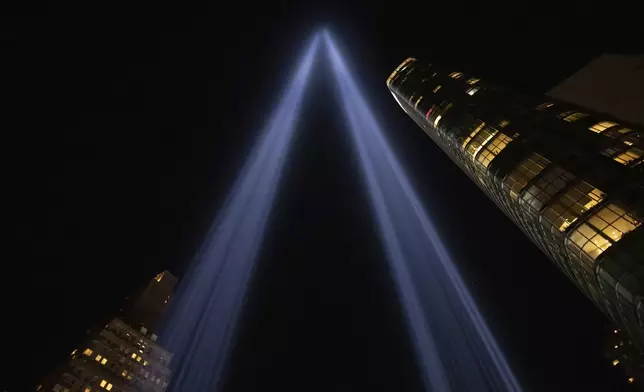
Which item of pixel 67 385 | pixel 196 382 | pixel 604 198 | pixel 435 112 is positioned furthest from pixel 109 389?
pixel 604 198

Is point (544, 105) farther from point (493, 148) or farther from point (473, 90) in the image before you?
point (473, 90)

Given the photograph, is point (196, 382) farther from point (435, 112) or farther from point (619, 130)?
point (619, 130)

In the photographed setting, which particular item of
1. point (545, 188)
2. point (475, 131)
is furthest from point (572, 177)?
point (475, 131)

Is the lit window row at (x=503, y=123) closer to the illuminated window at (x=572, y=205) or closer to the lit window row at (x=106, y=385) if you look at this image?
the illuminated window at (x=572, y=205)

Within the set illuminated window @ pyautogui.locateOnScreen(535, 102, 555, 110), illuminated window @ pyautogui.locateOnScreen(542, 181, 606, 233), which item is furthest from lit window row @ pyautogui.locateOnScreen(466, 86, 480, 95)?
illuminated window @ pyautogui.locateOnScreen(542, 181, 606, 233)

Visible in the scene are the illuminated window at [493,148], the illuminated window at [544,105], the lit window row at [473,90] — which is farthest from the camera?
the lit window row at [473,90]

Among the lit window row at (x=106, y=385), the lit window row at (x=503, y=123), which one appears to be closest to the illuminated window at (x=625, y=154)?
the lit window row at (x=503, y=123)
